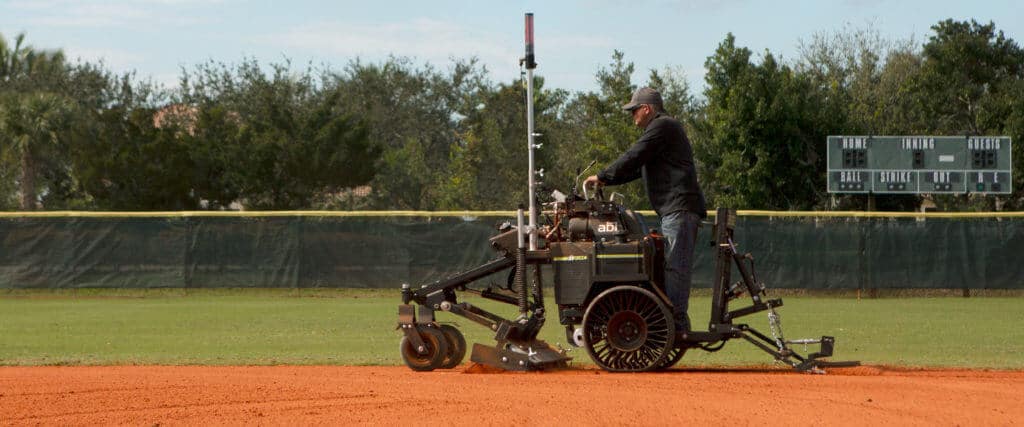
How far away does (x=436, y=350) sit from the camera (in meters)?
10.2

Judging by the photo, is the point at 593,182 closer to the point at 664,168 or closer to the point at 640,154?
the point at 640,154

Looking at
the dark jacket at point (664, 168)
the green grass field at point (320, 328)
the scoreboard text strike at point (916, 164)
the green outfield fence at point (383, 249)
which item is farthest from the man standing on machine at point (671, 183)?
the scoreboard text strike at point (916, 164)

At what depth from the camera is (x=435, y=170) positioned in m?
59.1

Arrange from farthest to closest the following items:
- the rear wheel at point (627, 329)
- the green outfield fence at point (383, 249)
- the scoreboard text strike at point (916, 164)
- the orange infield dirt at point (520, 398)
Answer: the scoreboard text strike at point (916, 164) < the green outfield fence at point (383, 249) < the rear wheel at point (627, 329) < the orange infield dirt at point (520, 398)

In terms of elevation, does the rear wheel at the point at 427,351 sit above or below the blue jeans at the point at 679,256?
below

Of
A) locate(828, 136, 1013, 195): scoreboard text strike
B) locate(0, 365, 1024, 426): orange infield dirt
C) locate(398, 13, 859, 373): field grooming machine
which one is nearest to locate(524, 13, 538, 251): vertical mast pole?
locate(398, 13, 859, 373): field grooming machine

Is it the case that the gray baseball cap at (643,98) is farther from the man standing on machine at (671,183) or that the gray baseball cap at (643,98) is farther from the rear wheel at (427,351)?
the rear wheel at (427,351)

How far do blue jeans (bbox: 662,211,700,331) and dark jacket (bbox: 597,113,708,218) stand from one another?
75mm

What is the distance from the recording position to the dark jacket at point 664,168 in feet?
31.7

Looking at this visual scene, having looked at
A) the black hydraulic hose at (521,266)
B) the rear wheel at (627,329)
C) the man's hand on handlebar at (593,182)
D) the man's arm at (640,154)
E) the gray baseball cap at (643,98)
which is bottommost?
the rear wheel at (627,329)

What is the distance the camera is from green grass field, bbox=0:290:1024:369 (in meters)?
12.6

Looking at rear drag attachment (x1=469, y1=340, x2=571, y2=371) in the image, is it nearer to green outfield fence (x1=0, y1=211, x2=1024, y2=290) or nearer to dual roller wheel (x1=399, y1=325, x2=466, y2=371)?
Answer: dual roller wheel (x1=399, y1=325, x2=466, y2=371)

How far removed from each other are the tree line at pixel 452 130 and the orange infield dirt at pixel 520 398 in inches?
993

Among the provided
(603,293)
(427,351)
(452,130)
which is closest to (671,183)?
(603,293)
